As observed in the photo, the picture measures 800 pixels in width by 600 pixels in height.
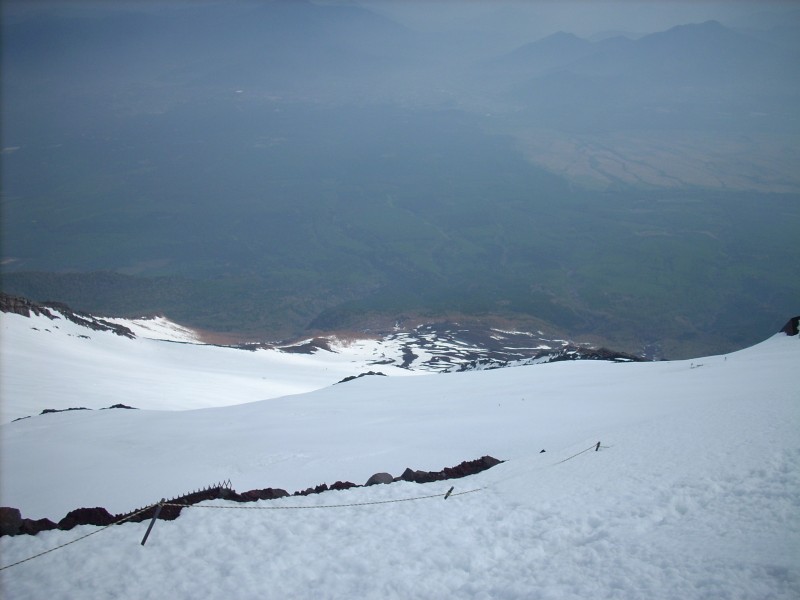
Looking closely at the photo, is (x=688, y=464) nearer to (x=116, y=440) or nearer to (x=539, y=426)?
(x=539, y=426)

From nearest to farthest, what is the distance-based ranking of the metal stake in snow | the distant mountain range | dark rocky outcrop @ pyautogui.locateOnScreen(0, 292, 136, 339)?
the metal stake in snow
dark rocky outcrop @ pyautogui.locateOnScreen(0, 292, 136, 339)
the distant mountain range

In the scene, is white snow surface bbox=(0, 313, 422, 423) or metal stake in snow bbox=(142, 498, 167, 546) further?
white snow surface bbox=(0, 313, 422, 423)

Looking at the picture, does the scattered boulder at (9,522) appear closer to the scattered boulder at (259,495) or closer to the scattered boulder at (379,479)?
the scattered boulder at (259,495)

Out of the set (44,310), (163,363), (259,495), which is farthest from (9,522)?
(44,310)

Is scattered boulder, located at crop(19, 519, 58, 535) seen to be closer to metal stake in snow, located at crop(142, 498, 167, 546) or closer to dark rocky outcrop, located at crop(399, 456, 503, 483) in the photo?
metal stake in snow, located at crop(142, 498, 167, 546)

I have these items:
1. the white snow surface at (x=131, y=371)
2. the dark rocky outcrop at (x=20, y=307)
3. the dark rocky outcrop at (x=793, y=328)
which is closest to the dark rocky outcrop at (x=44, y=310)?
the dark rocky outcrop at (x=20, y=307)

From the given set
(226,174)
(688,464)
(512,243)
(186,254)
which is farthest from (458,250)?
(688,464)

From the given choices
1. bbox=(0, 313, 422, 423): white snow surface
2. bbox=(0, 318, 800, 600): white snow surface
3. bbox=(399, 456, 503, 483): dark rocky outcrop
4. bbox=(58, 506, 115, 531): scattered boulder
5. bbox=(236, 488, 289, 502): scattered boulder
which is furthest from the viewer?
bbox=(0, 313, 422, 423): white snow surface

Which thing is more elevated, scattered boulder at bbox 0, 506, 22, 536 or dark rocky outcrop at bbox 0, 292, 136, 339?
scattered boulder at bbox 0, 506, 22, 536

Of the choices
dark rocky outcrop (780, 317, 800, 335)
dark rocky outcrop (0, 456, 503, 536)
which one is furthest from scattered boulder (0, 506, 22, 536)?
dark rocky outcrop (780, 317, 800, 335)
